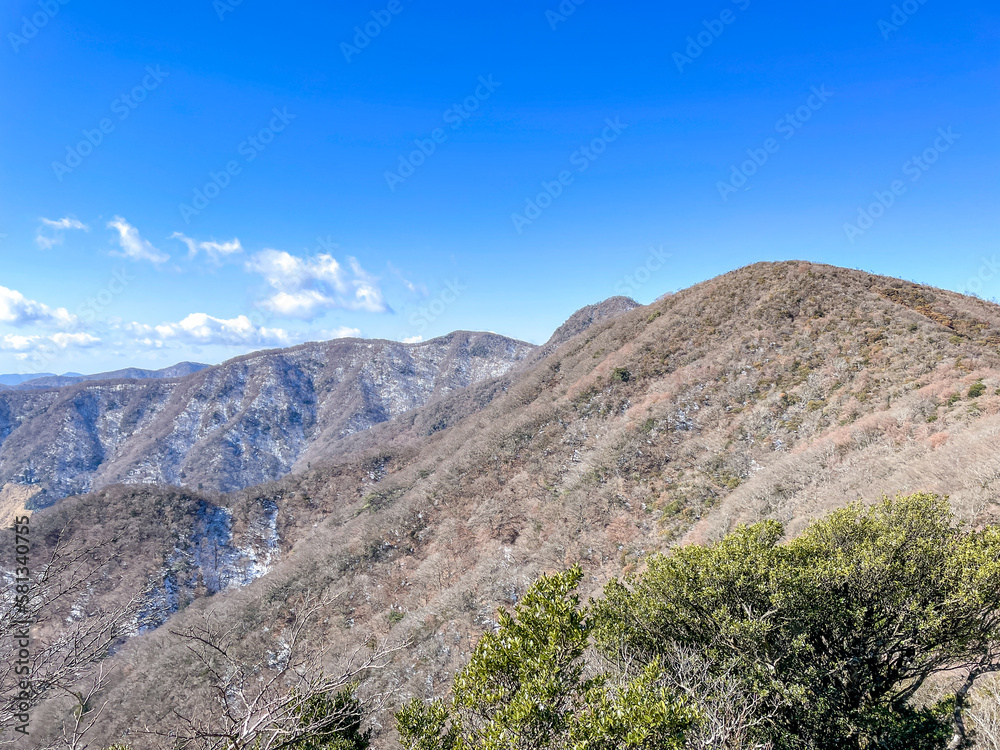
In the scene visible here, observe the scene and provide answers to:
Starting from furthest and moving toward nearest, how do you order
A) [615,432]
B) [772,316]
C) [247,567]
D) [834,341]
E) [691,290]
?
1. [247,567]
2. [691,290]
3. [772,316]
4. [615,432]
5. [834,341]

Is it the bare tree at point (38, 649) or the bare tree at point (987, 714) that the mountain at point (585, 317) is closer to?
the bare tree at point (987, 714)

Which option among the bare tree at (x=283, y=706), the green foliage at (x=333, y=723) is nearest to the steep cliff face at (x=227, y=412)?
the bare tree at (x=283, y=706)

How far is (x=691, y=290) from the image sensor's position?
171 ft

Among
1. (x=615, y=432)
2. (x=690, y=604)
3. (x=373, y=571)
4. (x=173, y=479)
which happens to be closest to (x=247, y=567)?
(x=373, y=571)

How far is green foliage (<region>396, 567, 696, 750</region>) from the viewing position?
618 cm

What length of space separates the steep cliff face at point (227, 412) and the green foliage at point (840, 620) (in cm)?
14250

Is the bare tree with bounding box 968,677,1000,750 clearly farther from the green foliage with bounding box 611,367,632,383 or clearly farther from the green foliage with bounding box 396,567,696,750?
the green foliage with bounding box 611,367,632,383

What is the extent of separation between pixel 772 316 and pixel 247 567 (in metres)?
76.1

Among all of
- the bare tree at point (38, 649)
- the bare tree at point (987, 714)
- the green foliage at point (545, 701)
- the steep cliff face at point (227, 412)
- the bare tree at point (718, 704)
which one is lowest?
the bare tree at point (987, 714)

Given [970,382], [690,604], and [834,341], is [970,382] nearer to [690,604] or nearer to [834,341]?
[834,341]

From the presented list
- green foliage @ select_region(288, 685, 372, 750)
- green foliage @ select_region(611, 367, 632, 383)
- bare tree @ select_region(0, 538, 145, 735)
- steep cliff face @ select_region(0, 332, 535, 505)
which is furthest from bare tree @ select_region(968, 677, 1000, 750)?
steep cliff face @ select_region(0, 332, 535, 505)

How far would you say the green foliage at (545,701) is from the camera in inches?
243

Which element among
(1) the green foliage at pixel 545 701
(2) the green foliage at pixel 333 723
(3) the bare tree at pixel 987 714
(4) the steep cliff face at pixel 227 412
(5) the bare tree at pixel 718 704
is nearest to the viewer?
(1) the green foliage at pixel 545 701

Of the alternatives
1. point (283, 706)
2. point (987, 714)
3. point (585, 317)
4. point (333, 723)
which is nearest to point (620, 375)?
point (987, 714)
